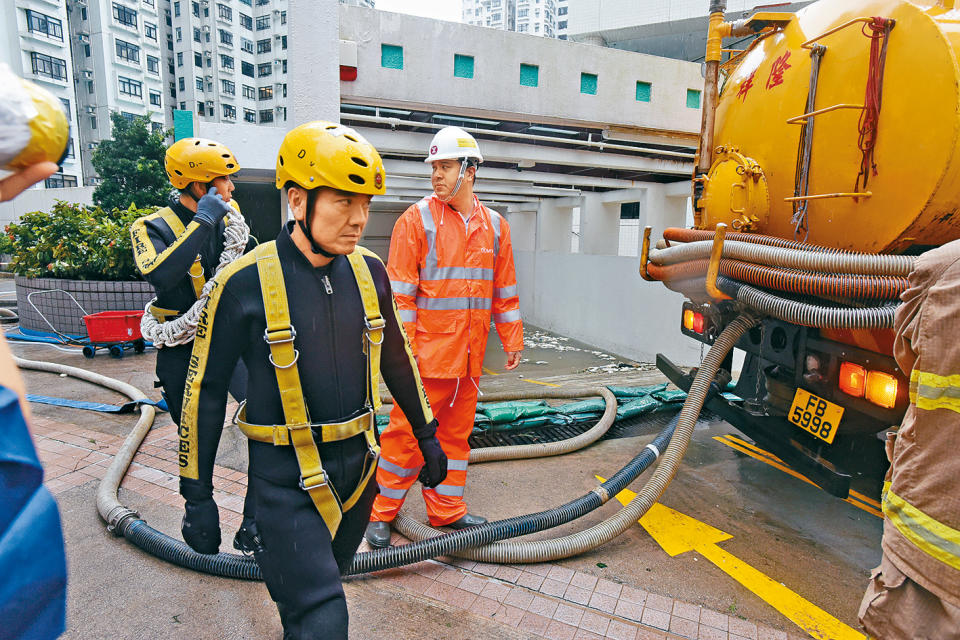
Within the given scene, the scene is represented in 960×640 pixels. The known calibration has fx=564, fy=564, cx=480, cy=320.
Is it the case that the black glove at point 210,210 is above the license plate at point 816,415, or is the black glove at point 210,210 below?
above

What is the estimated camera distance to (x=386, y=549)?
8.82 feet

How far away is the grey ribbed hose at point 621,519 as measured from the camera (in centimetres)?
286

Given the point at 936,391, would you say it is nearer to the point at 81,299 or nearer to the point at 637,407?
the point at 637,407

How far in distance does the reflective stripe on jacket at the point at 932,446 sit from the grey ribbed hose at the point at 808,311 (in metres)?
1.07

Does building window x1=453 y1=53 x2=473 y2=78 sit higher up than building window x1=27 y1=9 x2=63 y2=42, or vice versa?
building window x1=27 y1=9 x2=63 y2=42

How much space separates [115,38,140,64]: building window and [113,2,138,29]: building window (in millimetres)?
1422

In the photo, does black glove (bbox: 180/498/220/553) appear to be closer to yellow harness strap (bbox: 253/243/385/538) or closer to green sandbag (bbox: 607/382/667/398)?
yellow harness strap (bbox: 253/243/385/538)

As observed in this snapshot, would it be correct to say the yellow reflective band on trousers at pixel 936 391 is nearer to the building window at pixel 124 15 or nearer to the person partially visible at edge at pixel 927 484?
the person partially visible at edge at pixel 927 484

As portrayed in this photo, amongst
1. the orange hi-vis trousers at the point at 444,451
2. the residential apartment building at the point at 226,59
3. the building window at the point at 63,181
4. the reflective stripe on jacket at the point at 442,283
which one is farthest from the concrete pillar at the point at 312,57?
the residential apartment building at the point at 226,59

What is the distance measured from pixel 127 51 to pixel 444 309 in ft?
166

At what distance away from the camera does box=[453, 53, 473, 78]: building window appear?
7.39 meters

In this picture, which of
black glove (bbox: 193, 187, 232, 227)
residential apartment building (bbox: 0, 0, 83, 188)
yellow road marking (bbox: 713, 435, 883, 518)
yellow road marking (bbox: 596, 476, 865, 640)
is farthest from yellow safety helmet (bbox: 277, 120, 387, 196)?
residential apartment building (bbox: 0, 0, 83, 188)

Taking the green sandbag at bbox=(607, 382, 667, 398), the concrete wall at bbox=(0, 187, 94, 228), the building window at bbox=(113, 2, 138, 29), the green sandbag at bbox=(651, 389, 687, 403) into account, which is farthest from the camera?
the building window at bbox=(113, 2, 138, 29)

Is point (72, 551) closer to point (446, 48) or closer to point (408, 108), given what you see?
point (408, 108)
